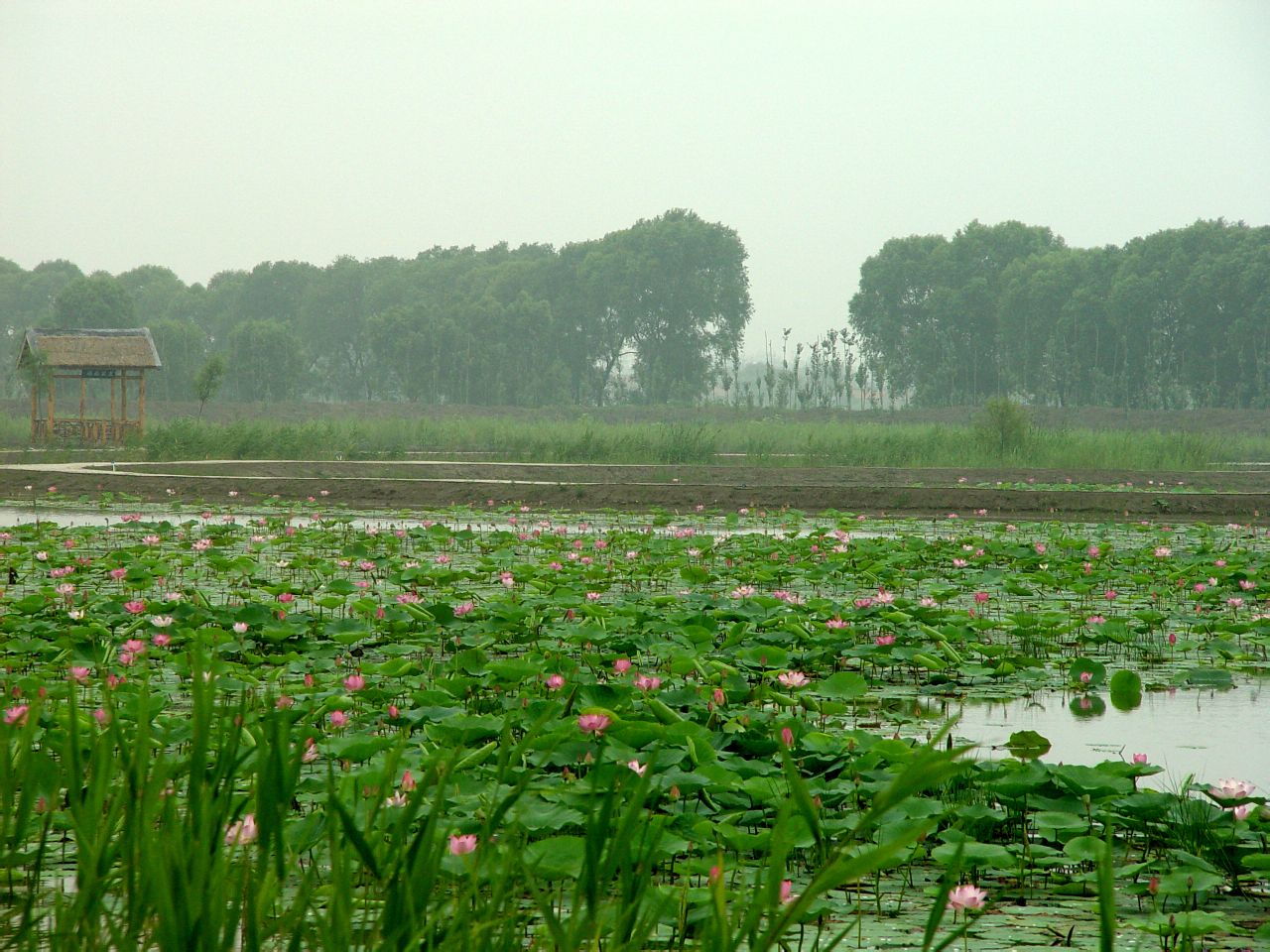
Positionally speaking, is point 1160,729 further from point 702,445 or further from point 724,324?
point 724,324

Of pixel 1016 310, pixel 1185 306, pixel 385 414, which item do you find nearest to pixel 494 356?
pixel 385 414

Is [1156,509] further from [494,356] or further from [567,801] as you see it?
[494,356]

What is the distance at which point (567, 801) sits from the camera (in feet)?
8.77

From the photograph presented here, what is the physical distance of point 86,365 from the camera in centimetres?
3189

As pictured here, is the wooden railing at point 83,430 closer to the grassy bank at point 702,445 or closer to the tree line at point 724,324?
the grassy bank at point 702,445

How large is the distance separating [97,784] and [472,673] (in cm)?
251

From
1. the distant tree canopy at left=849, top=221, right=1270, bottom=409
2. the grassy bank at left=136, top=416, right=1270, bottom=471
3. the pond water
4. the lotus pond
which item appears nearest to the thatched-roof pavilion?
the grassy bank at left=136, top=416, right=1270, bottom=471

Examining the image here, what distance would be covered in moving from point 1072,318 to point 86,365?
41452 mm

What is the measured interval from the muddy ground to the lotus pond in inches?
237

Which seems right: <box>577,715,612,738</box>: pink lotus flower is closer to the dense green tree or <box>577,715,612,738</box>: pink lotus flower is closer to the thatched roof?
the thatched roof

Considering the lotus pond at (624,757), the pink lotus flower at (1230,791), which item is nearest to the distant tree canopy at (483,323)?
the lotus pond at (624,757)

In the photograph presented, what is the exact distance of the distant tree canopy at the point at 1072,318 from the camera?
52.9m

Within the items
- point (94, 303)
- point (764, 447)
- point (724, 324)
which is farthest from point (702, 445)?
point (94, 303)

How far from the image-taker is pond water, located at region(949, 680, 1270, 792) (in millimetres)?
3500
